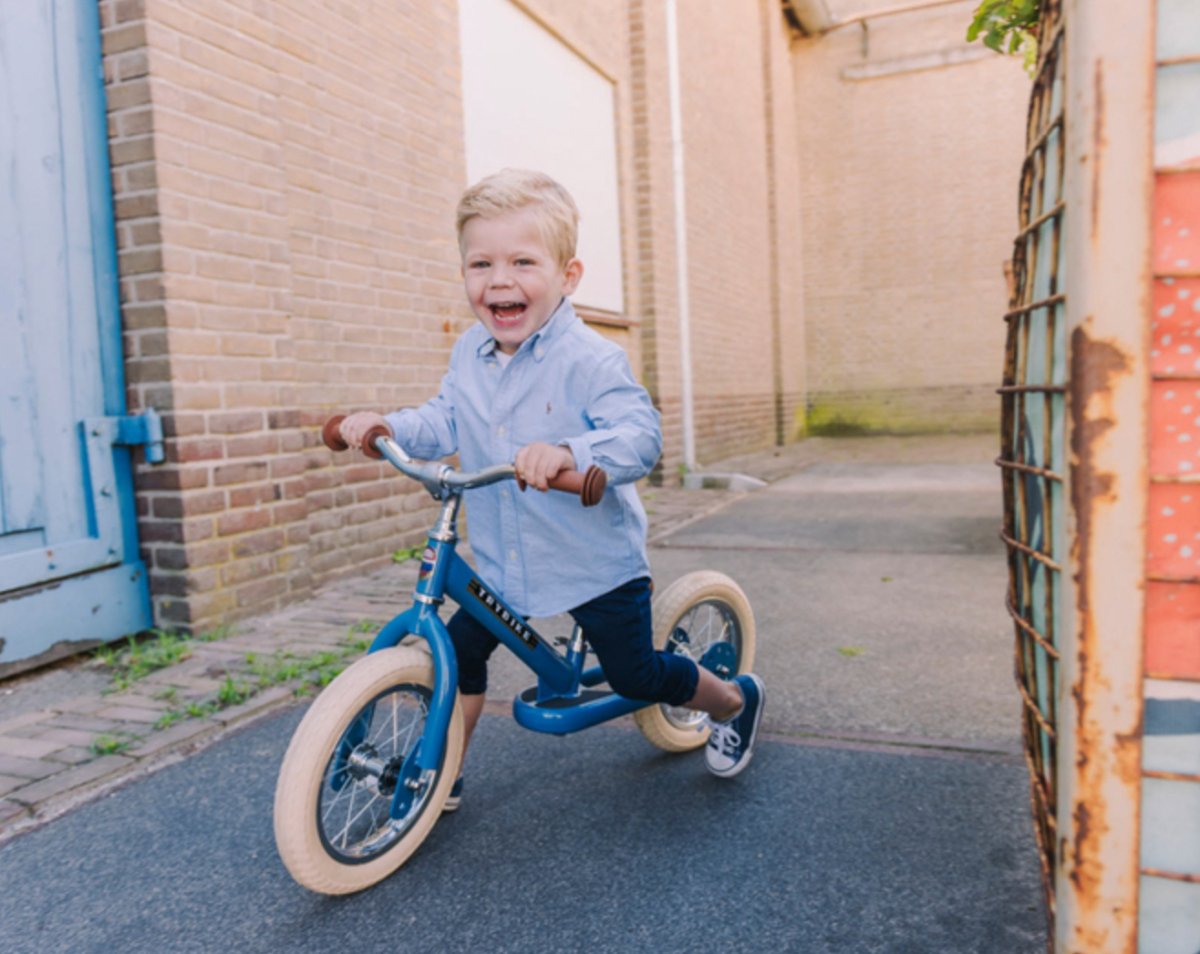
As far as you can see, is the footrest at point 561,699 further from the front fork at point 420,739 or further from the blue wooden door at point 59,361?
the blue wooden door at point 59,361

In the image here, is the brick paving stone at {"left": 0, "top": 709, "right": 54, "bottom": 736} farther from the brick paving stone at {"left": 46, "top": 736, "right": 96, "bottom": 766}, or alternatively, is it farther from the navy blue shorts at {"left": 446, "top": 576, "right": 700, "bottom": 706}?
the navy blue shorts at {"left": 446, "top": 576, "right": 700, "bottom": 706}

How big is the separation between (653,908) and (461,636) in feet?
2.46

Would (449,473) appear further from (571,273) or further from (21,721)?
(21,721)

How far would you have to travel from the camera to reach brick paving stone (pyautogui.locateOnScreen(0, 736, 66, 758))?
293 centimetres

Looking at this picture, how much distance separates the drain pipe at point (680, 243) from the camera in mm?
9836

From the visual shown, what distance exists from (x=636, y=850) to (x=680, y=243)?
841 cm

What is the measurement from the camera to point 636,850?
233 centimetres

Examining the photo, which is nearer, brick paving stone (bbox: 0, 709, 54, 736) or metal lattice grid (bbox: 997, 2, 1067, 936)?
metal lattice grid (bbox: 997, 2, 1067, 936)

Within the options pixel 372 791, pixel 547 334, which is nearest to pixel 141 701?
pixel 372 791

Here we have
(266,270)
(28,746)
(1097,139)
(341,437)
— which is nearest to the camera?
(1097,139)

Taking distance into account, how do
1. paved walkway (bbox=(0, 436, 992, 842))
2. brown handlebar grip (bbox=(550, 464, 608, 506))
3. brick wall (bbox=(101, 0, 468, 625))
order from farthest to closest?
brick wall (bbox=(101, 0, 468, 625)) → paved walkway (bbox=(0, 436, 992, 842)) → brown handlebar grip (bbox=(550, 464, 608, 506))

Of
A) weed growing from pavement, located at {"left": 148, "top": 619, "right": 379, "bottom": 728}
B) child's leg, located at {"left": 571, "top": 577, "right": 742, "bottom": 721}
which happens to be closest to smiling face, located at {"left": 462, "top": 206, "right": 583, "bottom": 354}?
child's leg, located at {"left": 571, "top": 577, "right": 742, "bottom": 721}

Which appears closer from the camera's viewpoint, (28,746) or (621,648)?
(621,648)

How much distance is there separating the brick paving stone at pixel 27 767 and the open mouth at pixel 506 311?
1.87 m
